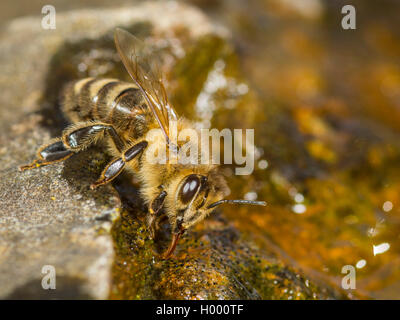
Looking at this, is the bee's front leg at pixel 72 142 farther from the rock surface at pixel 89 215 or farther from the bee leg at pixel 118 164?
the bee leg at pixel 118 164

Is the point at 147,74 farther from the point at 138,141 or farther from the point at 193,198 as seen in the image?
the point at 193,198

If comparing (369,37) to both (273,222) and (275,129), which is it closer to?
(275,129)


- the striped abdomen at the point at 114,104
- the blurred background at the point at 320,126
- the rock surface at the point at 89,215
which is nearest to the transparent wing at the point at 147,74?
the striped abdomen at the point at 114,104

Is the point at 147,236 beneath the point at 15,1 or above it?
beneath

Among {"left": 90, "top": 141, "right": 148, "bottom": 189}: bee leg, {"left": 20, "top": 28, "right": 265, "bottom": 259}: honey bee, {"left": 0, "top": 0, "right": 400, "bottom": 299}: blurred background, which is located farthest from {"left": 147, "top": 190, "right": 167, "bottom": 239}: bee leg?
{"left": 0, "top": 0, "right": 400, "bottom": 299}: blurred background

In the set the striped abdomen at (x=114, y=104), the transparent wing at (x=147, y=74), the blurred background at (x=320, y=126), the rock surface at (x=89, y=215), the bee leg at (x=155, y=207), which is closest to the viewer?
the rock surface at (x=89, y=215)

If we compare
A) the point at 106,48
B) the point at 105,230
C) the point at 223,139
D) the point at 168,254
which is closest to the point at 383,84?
the point at 223,139
